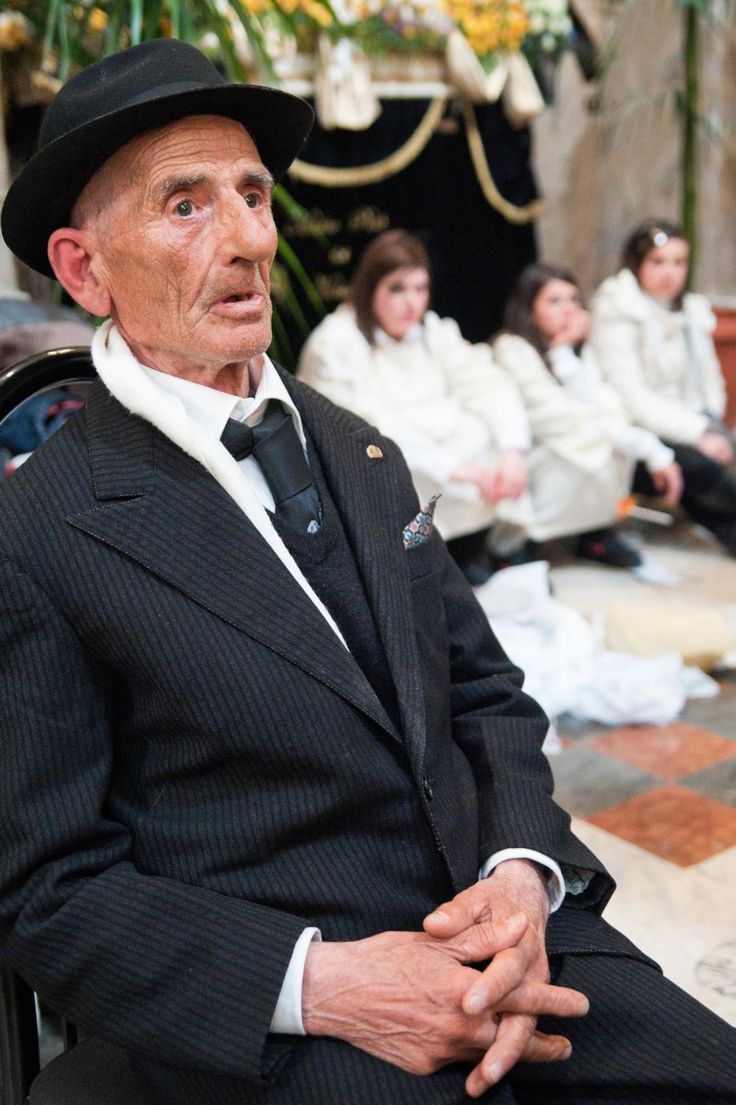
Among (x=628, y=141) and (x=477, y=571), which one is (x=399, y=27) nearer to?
(x=477, y=571)

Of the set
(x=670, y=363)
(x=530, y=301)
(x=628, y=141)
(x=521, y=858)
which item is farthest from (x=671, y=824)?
(x=628, y=141)

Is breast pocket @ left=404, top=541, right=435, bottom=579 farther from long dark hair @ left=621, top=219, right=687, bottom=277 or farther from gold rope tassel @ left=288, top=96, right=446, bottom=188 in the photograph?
long dark hair @ left=621, top=219, right=687, bottom=277

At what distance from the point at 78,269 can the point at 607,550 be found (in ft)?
12.5

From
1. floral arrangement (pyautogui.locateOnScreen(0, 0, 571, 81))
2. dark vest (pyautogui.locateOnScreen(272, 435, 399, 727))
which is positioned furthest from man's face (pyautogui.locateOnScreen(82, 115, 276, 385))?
floral arrangement (pyautogui.locateOnScreen(0, 0, 571, 81))

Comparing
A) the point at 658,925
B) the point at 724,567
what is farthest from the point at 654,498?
the point at 658,925

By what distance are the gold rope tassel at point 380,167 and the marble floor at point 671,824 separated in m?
2.45

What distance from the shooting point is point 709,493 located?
4848 mm

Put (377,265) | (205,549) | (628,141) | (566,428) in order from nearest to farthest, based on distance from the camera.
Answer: (205,549), (377,265), (566,428), (628,141)

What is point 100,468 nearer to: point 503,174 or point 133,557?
point 133,557

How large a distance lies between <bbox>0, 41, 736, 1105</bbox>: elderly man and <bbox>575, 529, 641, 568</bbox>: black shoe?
3.51 metres

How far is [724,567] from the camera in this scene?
478 cm

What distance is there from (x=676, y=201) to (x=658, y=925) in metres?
6.14

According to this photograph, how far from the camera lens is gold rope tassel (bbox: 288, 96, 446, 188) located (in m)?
5.05

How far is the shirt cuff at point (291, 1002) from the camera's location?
3.56ft
